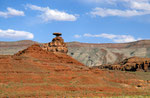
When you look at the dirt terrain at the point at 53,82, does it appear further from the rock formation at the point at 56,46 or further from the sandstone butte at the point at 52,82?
the rock formation at the point at 56,46

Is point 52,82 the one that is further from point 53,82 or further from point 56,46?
point 56,46

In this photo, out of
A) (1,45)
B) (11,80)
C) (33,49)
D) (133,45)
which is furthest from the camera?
(133,45)

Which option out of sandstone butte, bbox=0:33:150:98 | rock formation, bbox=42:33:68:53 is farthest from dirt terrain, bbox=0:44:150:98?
rock formation, bbox=42:33:68:53

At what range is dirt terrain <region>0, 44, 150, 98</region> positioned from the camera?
25562 mm

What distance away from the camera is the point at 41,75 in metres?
31.8

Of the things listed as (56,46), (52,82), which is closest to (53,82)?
(52,82)

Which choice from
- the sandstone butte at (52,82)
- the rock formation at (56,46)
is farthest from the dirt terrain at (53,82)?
the rock formation at (56,46)

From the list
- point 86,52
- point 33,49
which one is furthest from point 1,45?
point 33,49

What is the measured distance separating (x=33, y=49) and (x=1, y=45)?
121533 mm

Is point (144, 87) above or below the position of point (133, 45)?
below

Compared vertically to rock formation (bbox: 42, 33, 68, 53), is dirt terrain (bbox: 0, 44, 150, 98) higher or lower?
lower

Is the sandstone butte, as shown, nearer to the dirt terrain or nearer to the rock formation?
the dirt terrain

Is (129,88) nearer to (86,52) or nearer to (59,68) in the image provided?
(59,68)

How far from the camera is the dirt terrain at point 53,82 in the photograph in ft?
83.9
